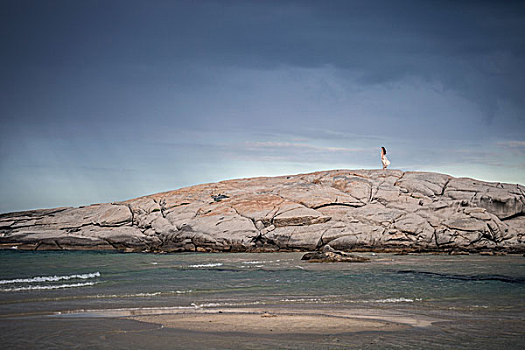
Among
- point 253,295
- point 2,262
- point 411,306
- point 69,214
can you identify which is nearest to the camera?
point 411,306

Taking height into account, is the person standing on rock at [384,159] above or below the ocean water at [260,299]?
above

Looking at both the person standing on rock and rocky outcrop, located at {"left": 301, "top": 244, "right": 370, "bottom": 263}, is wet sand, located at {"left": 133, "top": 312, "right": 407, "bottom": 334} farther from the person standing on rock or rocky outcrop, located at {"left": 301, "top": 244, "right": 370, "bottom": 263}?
the person standing on rock

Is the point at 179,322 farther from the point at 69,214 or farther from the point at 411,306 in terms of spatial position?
the point at 69,214

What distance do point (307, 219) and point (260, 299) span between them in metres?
17.6

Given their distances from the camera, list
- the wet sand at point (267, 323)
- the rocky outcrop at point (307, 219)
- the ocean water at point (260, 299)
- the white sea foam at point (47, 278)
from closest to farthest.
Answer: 1. the ocean water at point (260, 299)
2. the wet sand at point (267, 323)
3. the white sea foam at point (47, 278)
4. the rocky outcrop at point (307, 219)

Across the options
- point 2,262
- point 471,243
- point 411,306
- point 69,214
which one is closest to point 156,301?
point 411,306

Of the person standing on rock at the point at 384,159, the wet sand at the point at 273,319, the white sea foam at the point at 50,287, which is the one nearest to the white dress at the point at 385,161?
the person standing on rock at the point at 384,159

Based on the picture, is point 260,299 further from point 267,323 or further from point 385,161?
point 385,161

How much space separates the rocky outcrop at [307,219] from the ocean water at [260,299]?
7.64 meters

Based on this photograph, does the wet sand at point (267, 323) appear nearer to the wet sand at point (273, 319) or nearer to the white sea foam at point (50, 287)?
the wet sand at point (273, 319)

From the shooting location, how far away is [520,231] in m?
27.5

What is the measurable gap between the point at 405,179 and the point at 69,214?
24.7m

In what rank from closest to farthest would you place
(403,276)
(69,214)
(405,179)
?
(403,276) < (405,179) < (69,214)

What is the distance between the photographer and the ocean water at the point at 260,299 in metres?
6.69
